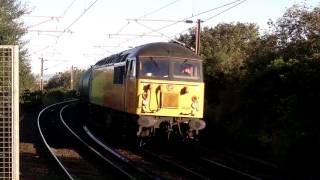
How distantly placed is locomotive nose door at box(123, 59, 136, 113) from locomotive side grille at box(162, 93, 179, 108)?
926 millimetres

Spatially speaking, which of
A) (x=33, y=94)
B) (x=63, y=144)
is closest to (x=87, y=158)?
(x=63, y=144)

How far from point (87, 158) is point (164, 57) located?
392 centimetres

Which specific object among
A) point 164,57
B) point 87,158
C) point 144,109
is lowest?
point 87,158

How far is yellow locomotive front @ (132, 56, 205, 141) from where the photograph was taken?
60.6ft

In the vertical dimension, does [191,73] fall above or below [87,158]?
above

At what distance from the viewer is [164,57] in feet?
63.0

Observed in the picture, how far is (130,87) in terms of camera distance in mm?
19219

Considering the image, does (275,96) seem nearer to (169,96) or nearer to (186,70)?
(186,70)

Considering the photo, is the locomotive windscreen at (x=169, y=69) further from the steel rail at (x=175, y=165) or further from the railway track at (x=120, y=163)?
the railway track at (x=120, y=163)

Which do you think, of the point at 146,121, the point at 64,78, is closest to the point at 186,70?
the point at 146,121

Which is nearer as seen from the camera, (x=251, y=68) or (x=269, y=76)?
(x=269, y=76)

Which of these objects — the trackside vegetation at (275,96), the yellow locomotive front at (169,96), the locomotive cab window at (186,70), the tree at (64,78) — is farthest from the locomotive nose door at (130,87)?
the tree at (64,78)

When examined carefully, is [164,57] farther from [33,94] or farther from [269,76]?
[33,94]

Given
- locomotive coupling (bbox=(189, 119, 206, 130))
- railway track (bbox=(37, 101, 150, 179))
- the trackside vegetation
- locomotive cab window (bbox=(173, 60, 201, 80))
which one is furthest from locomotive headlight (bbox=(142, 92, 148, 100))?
the trackside vegetation
